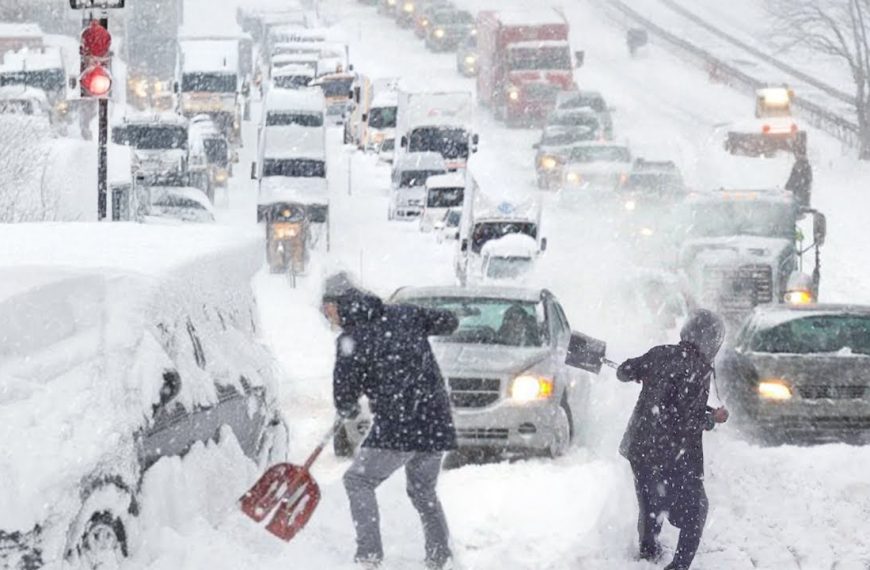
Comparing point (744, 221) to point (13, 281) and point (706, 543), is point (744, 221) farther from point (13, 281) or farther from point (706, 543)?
point (13, 281)

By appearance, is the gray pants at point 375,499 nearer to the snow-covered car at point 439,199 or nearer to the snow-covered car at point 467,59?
the snow-covered car at point 439,199

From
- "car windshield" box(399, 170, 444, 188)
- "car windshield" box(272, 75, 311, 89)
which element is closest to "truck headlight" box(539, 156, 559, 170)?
"car windshield" box(399, 170, 444, 188)

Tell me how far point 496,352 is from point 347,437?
1.30 m

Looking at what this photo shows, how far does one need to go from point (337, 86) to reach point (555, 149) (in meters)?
12.5

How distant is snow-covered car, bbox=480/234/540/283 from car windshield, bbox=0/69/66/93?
29.9 m

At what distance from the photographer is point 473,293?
13953 mm

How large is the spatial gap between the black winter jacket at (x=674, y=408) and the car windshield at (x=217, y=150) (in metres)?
36.0

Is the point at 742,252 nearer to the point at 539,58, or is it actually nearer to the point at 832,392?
the point at 832,392

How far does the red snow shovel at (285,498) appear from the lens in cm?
877

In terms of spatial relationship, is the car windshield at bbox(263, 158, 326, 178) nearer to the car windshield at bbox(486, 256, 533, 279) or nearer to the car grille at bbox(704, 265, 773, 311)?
the car windshield at bbox(486, 256, 533, 279)

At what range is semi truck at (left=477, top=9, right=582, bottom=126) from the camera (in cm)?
4931

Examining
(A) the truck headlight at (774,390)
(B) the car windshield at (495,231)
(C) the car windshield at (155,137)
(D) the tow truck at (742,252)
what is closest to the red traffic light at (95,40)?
(A) the truck headlight at (774,390)

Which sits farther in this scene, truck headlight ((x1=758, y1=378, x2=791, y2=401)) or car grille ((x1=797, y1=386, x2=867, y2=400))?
truck headlight ((x1=758, y1=378, x2=791, y2=401))

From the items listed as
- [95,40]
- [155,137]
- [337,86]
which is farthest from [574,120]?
[95,40]
